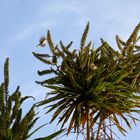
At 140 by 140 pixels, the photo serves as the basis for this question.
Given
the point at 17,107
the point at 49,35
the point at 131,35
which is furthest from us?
the point at 131,35

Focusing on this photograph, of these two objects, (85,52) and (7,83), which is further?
(85,52)

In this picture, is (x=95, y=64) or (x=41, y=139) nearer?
(x=41, y=139)

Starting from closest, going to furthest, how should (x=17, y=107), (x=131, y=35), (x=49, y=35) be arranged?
(x=17, y=107) → (x=49, y=35) → (x=131, y=35)

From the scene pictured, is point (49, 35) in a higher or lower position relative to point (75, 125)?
higher

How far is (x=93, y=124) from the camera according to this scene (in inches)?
607

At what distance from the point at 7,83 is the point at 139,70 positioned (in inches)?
227

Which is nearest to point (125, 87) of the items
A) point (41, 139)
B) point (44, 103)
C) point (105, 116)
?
point (105, 116)

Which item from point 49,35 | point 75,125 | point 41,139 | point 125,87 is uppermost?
point 49,35

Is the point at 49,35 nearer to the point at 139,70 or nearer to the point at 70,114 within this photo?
the point at 70,114

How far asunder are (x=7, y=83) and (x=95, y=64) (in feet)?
14.7

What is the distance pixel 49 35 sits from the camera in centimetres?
1433

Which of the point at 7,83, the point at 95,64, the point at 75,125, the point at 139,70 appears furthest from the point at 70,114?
the point at 7,83

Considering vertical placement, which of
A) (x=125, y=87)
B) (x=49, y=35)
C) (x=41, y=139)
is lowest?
(x=41, y=139)

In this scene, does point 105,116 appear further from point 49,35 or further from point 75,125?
point 49,35
